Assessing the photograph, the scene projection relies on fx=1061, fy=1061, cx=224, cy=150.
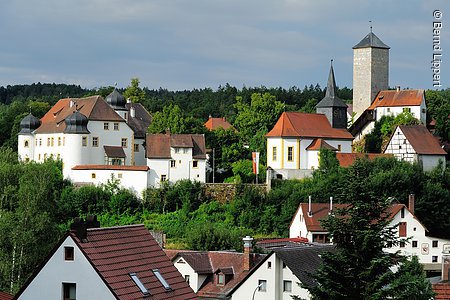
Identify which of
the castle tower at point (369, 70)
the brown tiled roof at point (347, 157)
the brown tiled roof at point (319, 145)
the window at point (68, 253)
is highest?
the castle tower at point (369, 70)

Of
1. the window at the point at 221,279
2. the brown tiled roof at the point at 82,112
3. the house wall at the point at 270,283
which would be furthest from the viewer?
the brown tiled roof at the point at 82,112

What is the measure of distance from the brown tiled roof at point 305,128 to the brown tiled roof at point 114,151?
10250mm

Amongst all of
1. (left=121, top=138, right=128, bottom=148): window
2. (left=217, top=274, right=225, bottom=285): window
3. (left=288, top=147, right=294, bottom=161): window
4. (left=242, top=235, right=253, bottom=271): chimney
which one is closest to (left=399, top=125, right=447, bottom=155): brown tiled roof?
(left=288, top=147, right=294, bottom=161): window

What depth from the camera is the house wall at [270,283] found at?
39.8 m

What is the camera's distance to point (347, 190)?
75.5 feet

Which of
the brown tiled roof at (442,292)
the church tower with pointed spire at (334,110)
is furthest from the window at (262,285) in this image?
the church tower with pointed spire at (334,110)

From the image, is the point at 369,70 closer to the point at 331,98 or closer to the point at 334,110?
the point at 331,98

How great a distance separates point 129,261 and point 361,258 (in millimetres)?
6069

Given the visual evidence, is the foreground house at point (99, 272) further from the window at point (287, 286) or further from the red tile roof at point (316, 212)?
the red tile roof at point (316, 212)

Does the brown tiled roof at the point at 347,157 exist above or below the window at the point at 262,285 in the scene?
above

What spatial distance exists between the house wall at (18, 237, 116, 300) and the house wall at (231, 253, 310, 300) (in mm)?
15403

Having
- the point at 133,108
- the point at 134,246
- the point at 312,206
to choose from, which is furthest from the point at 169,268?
the point at 133,108

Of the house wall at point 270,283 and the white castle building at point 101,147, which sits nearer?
the house wall at point 270,283

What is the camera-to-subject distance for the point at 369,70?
8794 centimetres
